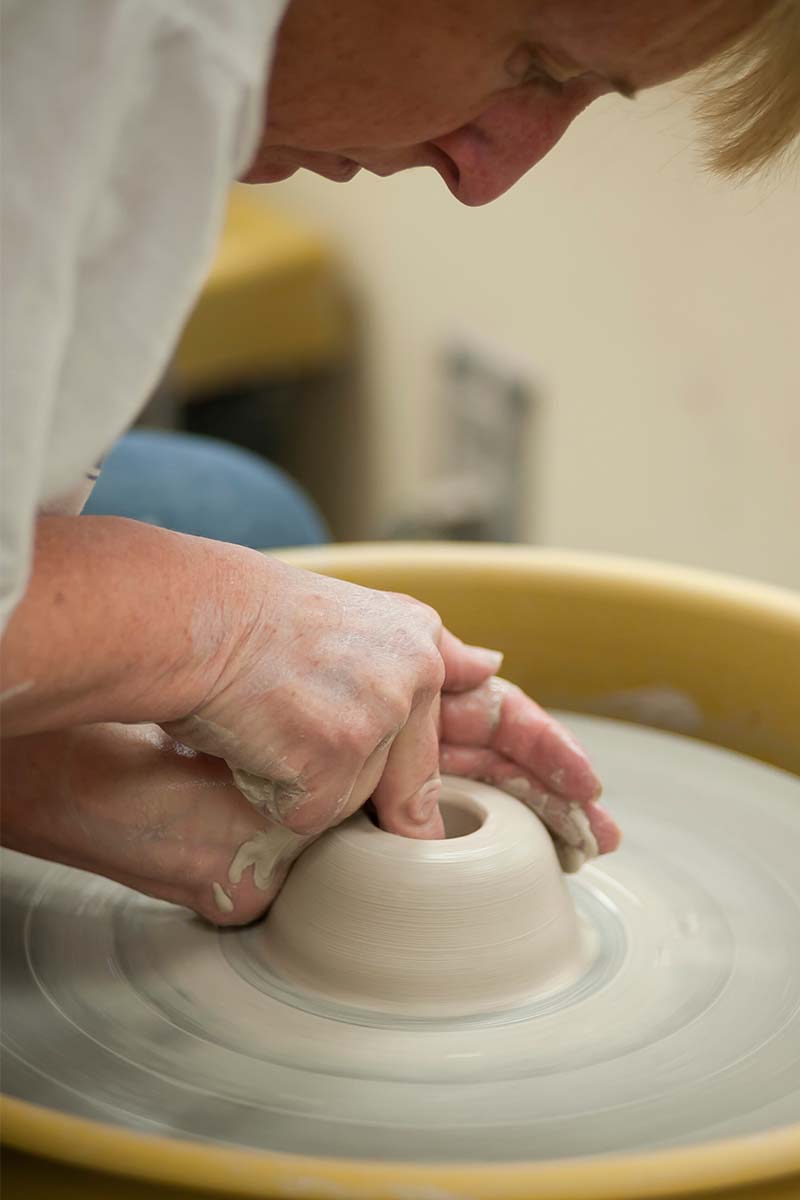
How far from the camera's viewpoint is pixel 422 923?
2.92ft

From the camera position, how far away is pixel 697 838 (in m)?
1.12

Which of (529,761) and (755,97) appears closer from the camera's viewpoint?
(755,97)

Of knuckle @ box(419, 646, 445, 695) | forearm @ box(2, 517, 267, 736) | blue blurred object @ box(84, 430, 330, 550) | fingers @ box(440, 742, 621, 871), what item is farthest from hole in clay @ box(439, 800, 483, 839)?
blue blurred object @ box(84, 430, 330, 550)

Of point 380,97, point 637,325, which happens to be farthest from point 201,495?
point 380,97

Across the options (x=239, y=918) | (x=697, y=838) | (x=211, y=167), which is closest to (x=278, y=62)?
(x=211, y=167)

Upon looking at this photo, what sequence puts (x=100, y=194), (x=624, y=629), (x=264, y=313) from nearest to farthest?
(x=100, y=194) → (x=624, y=629) → (x=264, y=313)

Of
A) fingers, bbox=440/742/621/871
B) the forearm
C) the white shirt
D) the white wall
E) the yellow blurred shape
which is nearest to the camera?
the white shirt

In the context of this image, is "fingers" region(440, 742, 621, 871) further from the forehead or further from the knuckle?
the forehead

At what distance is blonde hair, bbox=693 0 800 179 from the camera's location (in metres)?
0.74

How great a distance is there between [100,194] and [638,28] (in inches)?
11.5

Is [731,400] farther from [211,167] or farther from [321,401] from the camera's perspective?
[211,167]

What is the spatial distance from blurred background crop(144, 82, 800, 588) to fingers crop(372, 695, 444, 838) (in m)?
0.74

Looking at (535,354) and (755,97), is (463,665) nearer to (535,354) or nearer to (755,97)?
(755,97)

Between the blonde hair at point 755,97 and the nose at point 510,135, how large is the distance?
0.24 ft
